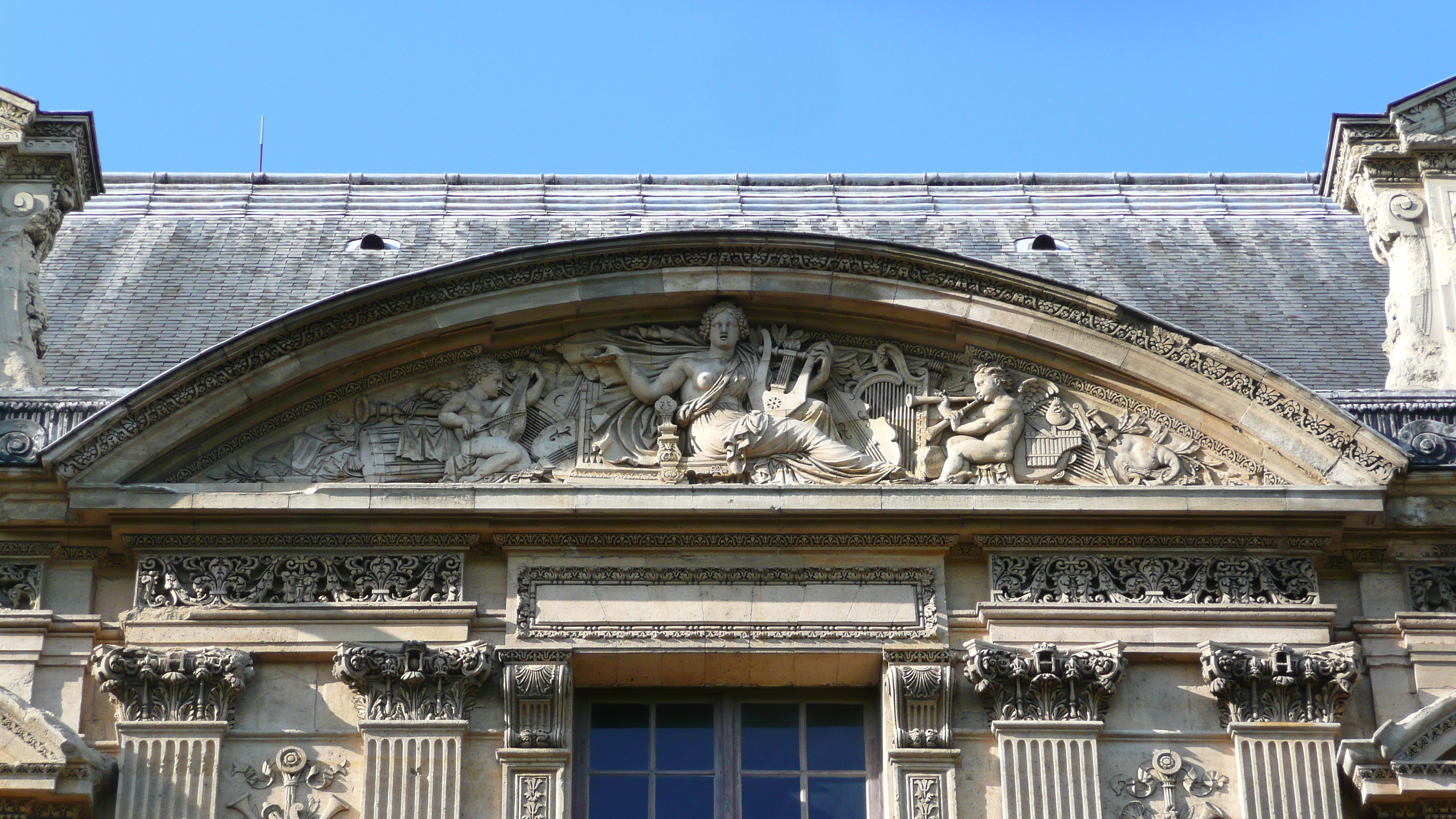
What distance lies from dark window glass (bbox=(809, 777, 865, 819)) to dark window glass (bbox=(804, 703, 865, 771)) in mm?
75

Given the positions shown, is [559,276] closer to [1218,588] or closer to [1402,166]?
[1218,588]

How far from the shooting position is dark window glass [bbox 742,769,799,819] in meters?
12.7

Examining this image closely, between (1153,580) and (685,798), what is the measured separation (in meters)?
2.94

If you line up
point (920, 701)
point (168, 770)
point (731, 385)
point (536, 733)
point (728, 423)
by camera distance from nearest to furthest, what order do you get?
1. point (168, 770)
2. point (536, 733)
3. point (920, 701)
4. point (728, 423)
5. point (731, 385)

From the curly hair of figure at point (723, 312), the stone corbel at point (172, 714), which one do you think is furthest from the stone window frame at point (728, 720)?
the curly hair of figure at point (723, 312)

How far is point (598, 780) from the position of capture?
12805 millimetres

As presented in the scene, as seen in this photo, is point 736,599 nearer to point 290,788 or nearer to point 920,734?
point 920,734

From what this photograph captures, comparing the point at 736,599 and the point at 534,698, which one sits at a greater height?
the point at 736,599

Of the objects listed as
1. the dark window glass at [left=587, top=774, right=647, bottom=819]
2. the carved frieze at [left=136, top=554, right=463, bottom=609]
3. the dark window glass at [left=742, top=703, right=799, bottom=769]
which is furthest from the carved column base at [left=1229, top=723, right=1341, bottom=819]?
the carved frieze at [left=136, top=554, right=463, bottom=609]

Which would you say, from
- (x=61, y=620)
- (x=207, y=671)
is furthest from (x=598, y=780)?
(x=61, y=620)

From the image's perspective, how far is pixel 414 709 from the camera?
1255cm

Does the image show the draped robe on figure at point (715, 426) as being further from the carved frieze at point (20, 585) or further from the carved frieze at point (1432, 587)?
the carved frieze at point (20, 585)

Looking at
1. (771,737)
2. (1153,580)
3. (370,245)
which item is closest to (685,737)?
(771,737)

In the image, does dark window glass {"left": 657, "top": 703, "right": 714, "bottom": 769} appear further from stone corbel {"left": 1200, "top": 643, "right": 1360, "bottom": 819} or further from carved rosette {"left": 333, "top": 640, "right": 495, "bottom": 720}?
stone corbel {"left": 1200, "top": 643, "right": 1360, "bottom": 819}
